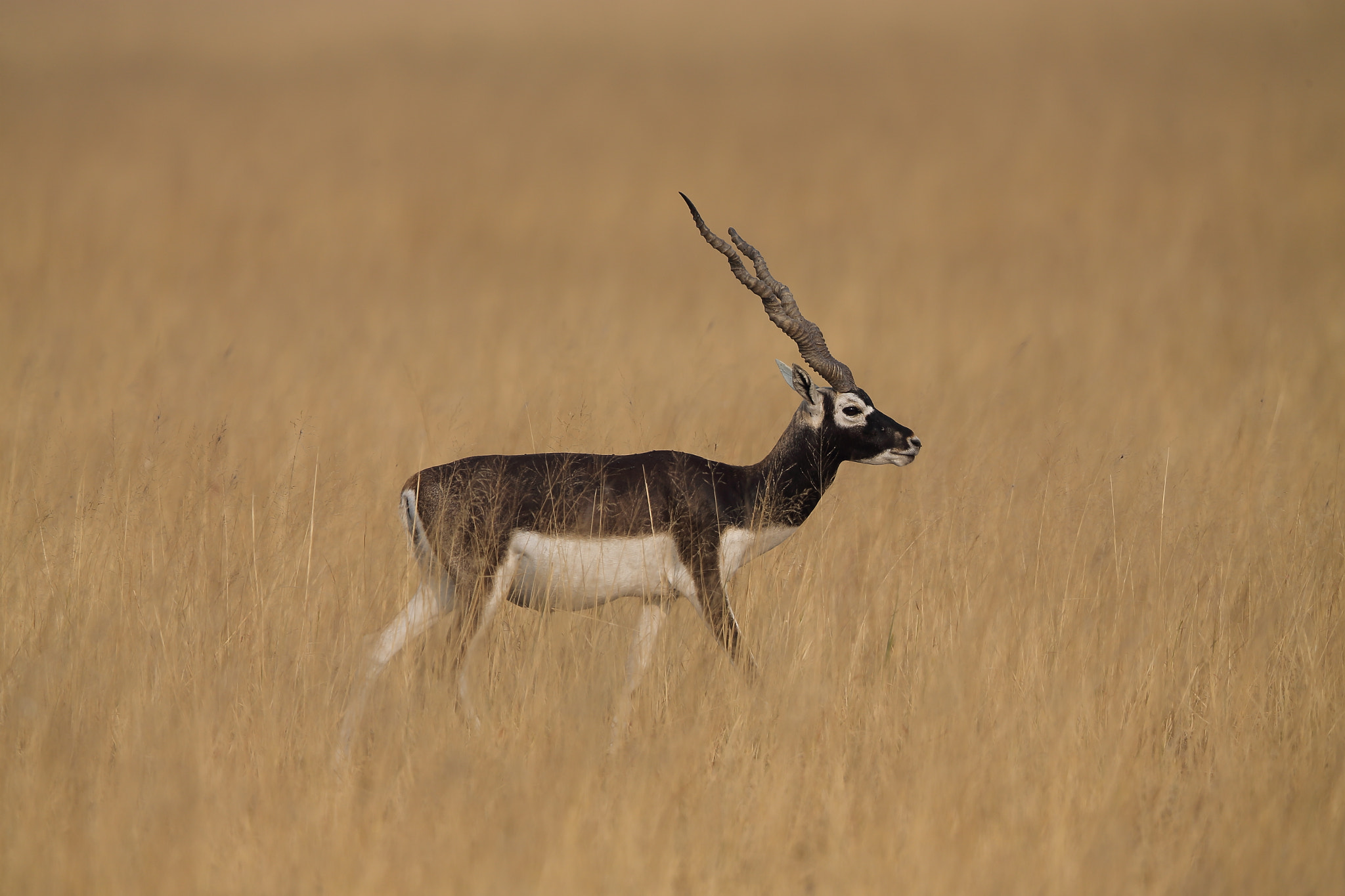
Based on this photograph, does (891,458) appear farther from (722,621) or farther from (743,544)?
(722,621)

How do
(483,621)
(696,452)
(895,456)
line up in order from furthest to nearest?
(696,452) < (895,456) < (483,621)

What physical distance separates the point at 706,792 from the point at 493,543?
5.13 ft

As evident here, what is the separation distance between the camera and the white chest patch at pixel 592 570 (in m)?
5.73

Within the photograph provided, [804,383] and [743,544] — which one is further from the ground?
[804,383]

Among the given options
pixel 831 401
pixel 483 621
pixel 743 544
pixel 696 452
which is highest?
pixel 831 401

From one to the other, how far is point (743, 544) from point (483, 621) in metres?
1.25

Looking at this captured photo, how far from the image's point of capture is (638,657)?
5.68 meters

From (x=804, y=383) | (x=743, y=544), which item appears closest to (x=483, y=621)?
(x=743, y=544)

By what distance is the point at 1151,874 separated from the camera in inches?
171

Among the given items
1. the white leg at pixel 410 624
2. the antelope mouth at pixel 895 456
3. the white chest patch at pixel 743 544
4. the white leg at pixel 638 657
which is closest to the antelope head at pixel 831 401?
the antelope mouth at pixel 895 456

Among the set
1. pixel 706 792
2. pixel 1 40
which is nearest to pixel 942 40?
pixel 1 40

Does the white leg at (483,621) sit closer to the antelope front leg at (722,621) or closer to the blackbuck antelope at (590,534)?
the blackbuck antelope at (590,534)

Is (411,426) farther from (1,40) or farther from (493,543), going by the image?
(1,40)

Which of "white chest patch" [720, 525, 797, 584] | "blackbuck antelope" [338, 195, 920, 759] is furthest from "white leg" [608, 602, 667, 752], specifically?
"white chest patch" [720, 525, 797, 584]
